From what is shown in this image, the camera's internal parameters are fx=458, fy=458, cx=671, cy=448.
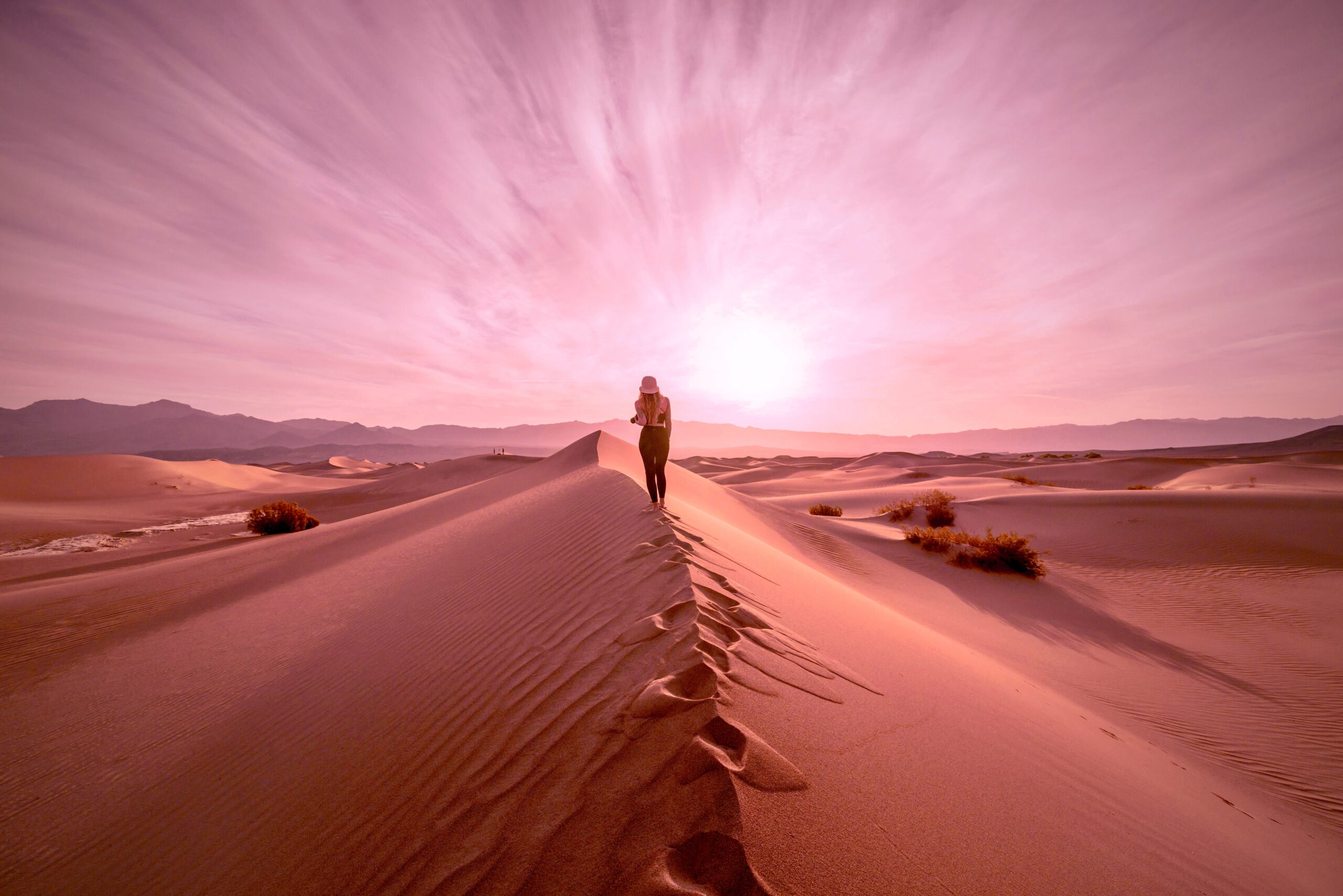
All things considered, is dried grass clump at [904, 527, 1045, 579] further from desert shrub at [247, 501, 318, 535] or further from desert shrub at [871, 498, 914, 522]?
desert shrub at [247, 501, 318, 535]

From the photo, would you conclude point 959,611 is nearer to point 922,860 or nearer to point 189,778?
point 922,860

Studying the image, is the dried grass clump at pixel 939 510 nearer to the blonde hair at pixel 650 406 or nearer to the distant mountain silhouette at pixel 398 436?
the blonde hair at pixel 650 406

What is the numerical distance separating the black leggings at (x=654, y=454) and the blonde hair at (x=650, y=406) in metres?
0.10

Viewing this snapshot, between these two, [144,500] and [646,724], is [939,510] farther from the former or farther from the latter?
[144,500]

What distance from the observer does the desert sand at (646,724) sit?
1.57m

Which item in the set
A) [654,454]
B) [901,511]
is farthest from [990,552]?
[654,454]

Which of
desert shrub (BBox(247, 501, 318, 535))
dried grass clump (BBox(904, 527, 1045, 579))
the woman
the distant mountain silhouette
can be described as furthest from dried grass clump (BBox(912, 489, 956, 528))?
the distant mountain silhouette

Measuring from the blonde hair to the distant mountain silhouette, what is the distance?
392ft

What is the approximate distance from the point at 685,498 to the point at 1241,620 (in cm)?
832

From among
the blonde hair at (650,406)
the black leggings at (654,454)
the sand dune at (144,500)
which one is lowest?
the sand dune at (144,500)

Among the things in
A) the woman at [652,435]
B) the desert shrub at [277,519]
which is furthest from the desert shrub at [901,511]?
the desert shrub at [277,519]

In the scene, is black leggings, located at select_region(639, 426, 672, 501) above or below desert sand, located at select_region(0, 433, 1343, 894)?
above

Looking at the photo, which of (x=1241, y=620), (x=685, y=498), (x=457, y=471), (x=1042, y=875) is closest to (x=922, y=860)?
(x=1042, y=875)

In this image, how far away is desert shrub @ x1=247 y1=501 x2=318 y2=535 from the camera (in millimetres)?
12148
